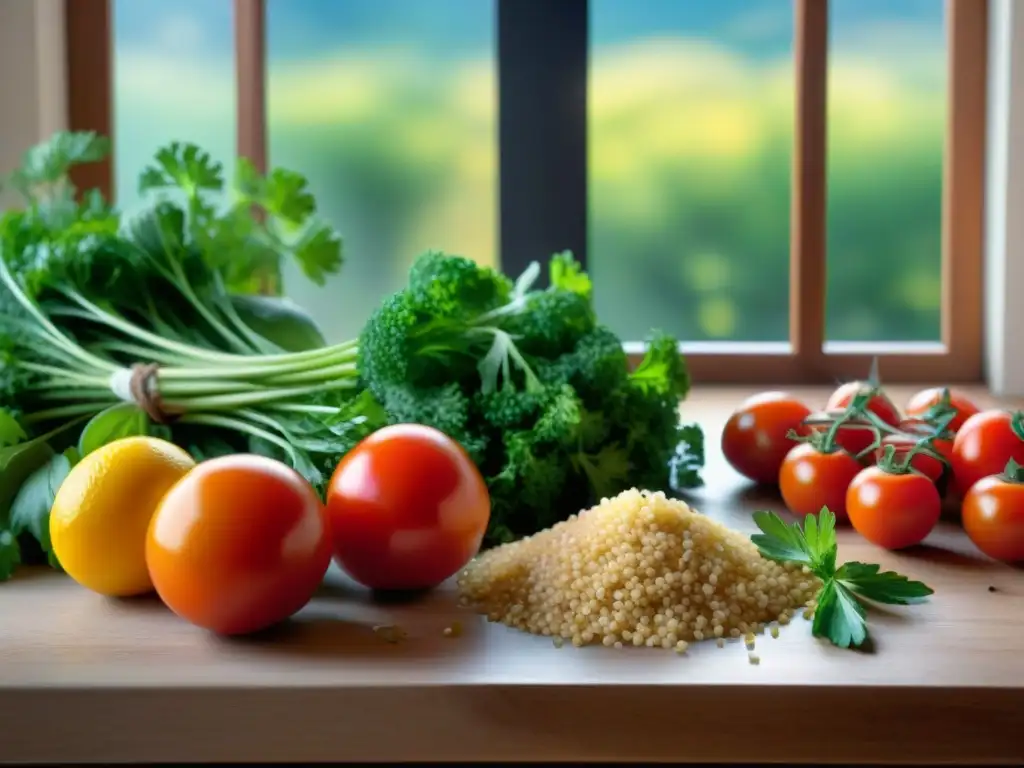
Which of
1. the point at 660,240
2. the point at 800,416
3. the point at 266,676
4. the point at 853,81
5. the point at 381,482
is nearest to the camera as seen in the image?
the point at 266,676

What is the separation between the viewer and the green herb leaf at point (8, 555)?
99cm

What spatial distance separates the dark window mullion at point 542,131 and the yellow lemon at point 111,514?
41.0 inches

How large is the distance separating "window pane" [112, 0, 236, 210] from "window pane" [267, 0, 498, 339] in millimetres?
123

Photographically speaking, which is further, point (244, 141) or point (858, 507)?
point (244, 141)

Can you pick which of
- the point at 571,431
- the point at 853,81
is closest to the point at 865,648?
the point at 571,431

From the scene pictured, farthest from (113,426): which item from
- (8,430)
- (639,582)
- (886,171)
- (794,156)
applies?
(886,171)

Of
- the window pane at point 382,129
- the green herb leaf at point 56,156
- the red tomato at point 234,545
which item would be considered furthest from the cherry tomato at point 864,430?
the window pane at point 382,129

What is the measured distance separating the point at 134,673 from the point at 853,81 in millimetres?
1790

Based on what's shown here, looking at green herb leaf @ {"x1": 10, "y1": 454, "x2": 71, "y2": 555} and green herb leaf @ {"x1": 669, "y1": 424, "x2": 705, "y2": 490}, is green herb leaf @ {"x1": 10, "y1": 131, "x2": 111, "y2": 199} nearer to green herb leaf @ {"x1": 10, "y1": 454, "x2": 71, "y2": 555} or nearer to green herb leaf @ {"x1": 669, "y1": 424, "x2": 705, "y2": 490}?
green herb leaf @ {"x1": 10, "y1": 454, "x2": 71, "y2": 555}

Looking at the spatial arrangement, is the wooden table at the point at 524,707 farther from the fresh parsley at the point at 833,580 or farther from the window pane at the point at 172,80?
the window pane at the point at 172,80

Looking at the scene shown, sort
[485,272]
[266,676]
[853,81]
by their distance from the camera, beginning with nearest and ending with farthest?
[266,676] < [485,272] < [853,81]

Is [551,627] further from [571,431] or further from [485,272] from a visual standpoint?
[485,272]

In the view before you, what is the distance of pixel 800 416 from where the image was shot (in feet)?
4.16

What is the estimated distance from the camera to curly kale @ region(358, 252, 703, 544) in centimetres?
107
